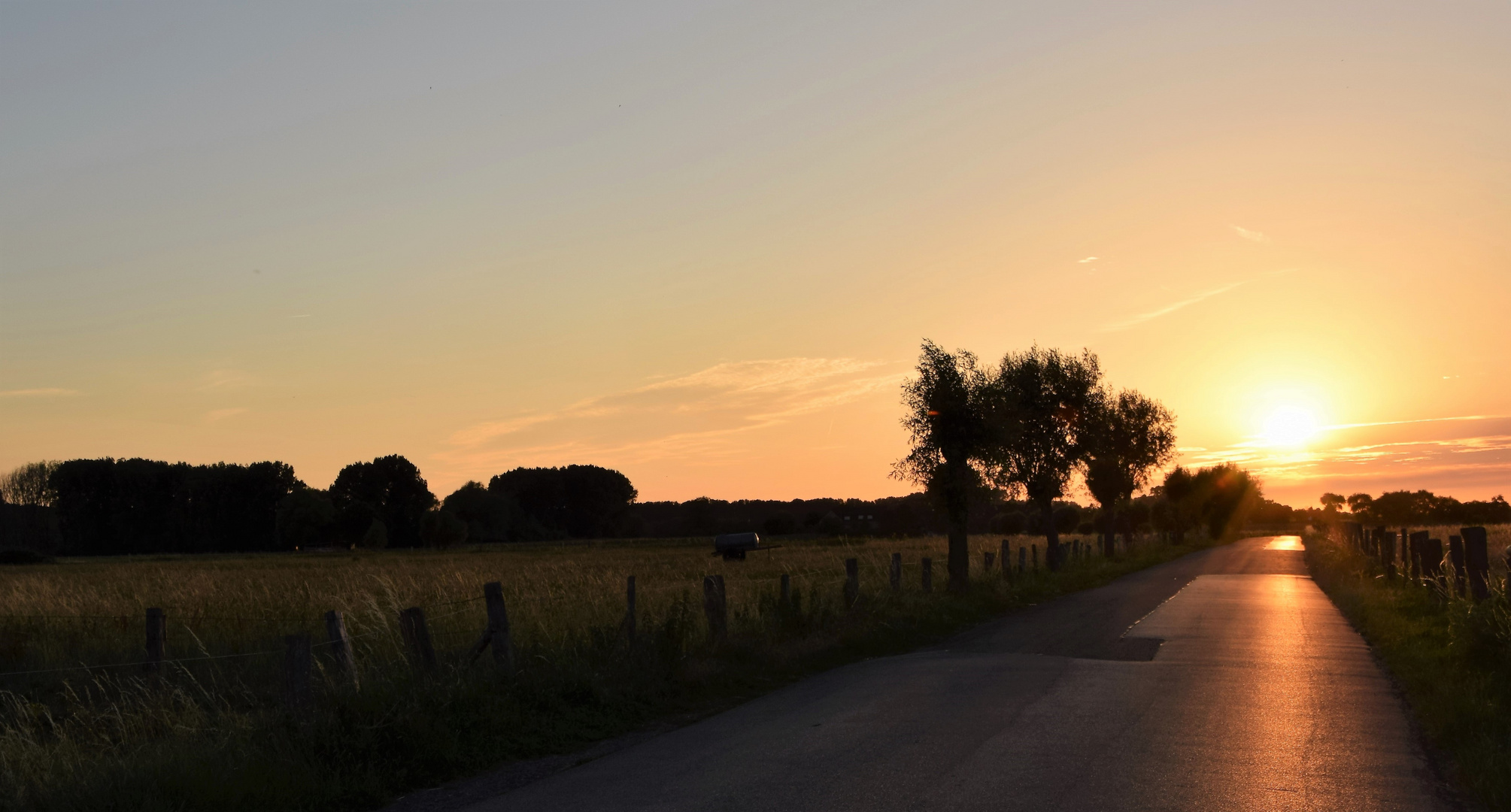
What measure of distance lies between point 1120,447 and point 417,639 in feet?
191

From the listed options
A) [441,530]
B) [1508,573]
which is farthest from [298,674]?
[441,530]

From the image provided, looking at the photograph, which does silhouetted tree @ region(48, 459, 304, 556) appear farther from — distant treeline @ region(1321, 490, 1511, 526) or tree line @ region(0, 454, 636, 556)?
distant treeline @ region(1321, 490, 1511, 526)

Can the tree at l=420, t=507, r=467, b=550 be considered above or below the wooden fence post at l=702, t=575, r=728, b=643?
above

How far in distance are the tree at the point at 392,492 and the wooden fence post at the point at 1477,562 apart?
106832 mm

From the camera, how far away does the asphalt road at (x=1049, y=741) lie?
7.89m

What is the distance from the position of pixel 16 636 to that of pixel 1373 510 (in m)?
199

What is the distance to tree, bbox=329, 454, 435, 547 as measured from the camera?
4592 inches

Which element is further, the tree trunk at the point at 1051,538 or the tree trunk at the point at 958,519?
the tree trunk at the point at 1051,538

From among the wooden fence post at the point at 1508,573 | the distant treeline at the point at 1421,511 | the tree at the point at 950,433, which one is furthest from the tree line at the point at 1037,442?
the distant treeline at the point at 1421,511

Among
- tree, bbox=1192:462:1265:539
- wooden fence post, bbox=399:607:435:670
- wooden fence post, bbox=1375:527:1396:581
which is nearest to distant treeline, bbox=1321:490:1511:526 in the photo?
tree, bbox=1192:462:1265:539

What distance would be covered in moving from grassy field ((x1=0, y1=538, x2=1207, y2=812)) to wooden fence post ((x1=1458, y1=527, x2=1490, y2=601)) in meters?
8.90

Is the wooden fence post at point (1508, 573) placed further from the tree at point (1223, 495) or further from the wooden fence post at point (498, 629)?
the tree at point (1223, 495)

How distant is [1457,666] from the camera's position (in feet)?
43.6

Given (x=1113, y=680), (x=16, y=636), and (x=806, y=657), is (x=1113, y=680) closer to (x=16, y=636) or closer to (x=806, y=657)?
(x=806, y=657)
